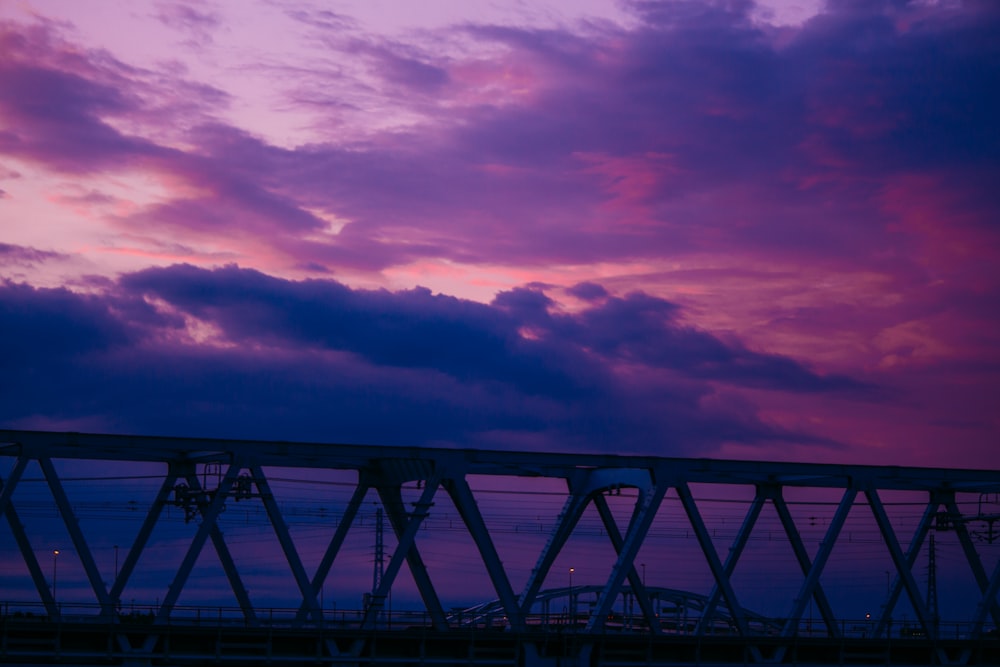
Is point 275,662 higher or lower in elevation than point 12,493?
lower

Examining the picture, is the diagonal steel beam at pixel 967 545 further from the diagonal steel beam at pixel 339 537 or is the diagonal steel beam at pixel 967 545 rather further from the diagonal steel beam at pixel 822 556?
the diagonal steel beam at pixel 339 537

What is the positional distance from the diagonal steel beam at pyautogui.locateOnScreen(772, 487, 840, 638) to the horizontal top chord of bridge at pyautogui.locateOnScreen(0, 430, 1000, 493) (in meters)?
1.19

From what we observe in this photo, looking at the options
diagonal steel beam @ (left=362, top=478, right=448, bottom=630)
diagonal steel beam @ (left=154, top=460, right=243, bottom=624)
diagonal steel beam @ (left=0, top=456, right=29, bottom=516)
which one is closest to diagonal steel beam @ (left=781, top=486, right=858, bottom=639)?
diagonal steel beam @ (left=362, top=478, right=448, bottom=630)

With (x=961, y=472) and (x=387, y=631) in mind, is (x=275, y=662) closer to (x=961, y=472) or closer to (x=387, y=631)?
(x=387, y=631)

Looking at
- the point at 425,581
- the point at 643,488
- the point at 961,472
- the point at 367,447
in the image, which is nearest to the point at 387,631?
the point at 425,581

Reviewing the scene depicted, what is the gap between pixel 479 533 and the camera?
5950 centimetres

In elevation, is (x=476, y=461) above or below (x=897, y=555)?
above

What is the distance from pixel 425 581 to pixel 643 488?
35.4ft

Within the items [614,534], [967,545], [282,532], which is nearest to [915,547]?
[967,545]

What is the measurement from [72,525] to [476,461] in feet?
56.2

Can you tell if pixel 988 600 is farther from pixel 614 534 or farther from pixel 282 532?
pixel 282 532

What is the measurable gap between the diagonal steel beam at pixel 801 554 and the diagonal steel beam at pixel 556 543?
420 inches

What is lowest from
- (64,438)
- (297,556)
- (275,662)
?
(275,662)

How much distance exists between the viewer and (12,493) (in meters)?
56.2
